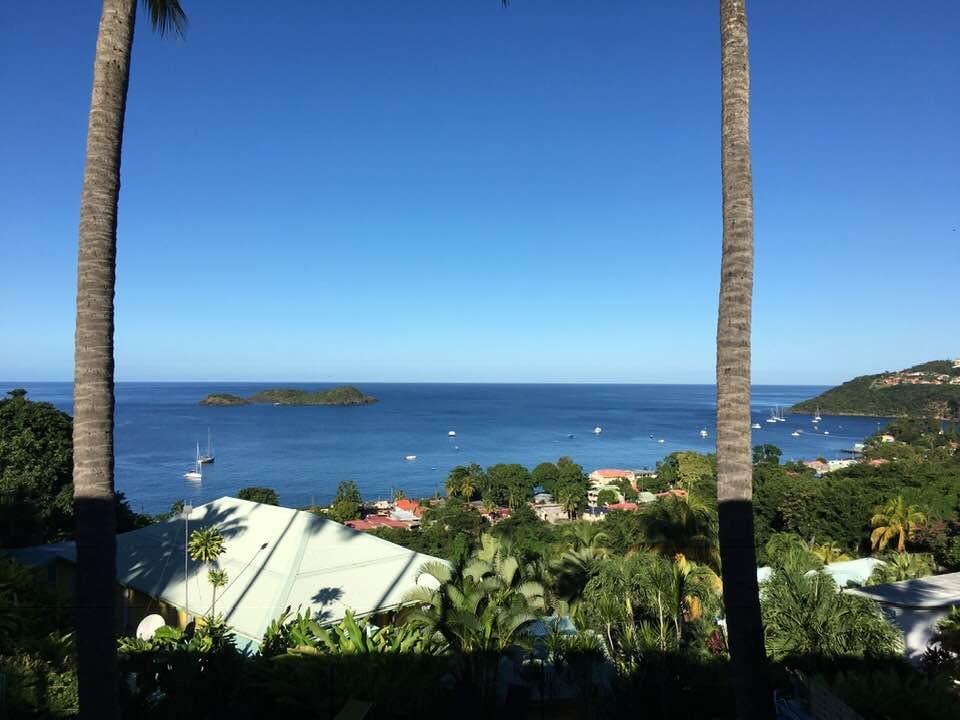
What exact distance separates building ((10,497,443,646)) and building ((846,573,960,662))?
8.85m

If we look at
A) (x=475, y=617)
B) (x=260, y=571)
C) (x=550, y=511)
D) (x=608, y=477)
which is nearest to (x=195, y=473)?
(x=550, y=511)

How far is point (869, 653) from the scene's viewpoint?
7.73 metres

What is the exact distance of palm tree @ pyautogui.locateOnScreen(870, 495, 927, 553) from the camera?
70.1ft

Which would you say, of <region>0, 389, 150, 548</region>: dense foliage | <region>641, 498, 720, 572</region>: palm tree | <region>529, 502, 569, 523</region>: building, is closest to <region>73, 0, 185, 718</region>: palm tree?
<region>641, 498, 720, 572</region>: palm tree

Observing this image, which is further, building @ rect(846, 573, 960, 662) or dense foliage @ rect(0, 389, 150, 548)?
dense foliage @ rect(0, 389, 150, 548)

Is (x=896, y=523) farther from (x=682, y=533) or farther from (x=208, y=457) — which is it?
(x=208, y=457)

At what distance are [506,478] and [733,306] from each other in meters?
54.5

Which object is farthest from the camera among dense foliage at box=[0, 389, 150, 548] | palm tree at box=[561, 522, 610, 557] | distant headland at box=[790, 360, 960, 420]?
distant headland at box=[790, 360, 960, 420]

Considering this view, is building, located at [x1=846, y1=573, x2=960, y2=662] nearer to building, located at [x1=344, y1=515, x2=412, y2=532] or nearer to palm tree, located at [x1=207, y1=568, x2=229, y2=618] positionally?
palm tree, located at [x1=207, y1=568, x2=229, y2=618]

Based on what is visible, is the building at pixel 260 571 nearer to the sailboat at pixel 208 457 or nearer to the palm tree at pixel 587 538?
the palm tree at pixel 587 538

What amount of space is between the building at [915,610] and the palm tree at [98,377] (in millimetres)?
10634

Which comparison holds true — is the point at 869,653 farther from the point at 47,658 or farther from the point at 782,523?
the point at 782,523

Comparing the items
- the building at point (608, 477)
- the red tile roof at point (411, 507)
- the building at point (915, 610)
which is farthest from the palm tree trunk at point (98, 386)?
the building at point (608, 477)

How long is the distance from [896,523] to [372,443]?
9287 centimetres
